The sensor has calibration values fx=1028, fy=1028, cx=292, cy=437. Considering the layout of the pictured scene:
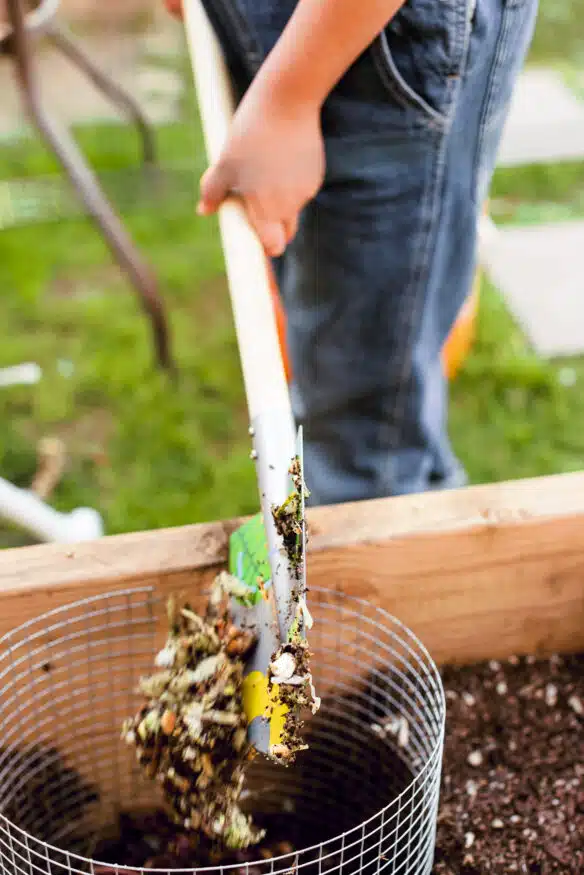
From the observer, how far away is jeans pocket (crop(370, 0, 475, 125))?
45.8 inches

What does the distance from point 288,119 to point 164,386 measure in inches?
48.0

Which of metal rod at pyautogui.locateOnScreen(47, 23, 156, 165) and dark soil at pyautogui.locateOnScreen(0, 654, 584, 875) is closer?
dark soil at pyautogui.locateOnScreen(0, 654, 584, 875)

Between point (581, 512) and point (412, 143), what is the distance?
19.9 inches

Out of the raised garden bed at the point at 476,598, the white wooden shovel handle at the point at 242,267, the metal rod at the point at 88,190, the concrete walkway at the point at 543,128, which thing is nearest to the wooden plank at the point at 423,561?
the raised garden bed at the point at 476,598

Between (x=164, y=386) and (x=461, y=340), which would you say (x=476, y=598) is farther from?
(x=164, y=386)

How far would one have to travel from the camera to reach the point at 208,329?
2.50 metres

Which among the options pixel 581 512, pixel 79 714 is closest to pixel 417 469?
pixel 581 512

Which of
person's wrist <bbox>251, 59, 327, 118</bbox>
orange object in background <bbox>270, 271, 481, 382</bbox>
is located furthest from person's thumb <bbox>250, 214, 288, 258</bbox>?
orange object in background <bbox>270, 271, 481, 382</bbox>

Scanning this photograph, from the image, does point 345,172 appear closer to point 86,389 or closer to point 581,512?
point 581,512

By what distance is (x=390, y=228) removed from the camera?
139 cm

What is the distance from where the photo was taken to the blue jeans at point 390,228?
4.01ft

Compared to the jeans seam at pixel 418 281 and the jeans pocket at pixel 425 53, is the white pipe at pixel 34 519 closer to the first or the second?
the jeans seam at pixel 418 281

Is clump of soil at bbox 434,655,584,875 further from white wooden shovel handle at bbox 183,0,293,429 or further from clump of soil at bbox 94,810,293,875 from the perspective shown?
white wooden shovel handle at bbox 183,0,293,429

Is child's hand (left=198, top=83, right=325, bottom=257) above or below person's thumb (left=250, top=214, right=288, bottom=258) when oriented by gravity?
above
